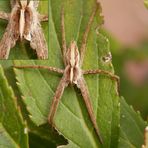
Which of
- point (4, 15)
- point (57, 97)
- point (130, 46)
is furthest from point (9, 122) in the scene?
point (130, 46)

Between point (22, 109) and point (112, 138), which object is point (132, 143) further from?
point (22, 109)

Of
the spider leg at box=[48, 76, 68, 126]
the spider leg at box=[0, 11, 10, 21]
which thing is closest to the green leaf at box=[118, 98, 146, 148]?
the spider leg at box=[48, 76, 68, 126]

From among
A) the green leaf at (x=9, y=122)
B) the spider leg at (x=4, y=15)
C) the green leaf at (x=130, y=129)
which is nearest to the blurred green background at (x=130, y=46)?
the green leaf at (x=130, y=129)

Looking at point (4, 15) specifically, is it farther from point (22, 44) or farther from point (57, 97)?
point (57, 97)

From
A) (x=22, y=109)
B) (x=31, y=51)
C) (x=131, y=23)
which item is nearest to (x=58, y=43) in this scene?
(x=31, y=51)

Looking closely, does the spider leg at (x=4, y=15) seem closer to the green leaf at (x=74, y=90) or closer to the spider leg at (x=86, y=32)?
the green leaf at (x=74, y=90)

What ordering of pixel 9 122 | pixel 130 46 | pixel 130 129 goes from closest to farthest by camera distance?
pixel 9 122, pixel 130 129, pixel 130 46
